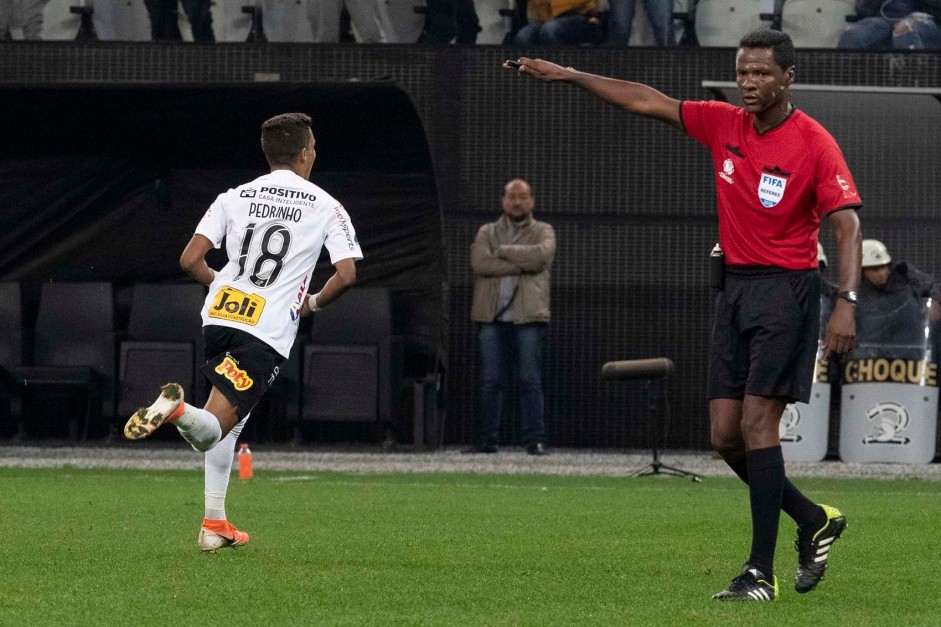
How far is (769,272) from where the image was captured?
6914 mm

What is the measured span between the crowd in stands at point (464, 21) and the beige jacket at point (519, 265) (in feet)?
6.21

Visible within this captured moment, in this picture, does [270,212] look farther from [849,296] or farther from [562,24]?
[562,24]

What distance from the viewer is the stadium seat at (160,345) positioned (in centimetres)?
1623

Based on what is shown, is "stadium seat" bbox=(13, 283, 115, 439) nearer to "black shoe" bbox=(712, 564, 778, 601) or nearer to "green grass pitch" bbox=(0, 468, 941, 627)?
"green grass pitch" bbox=(0, 468, 941, 627)

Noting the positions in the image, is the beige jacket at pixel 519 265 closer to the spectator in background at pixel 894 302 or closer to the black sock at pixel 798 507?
the spectator in background at pixel 894 302

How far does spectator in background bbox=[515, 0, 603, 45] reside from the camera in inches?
645

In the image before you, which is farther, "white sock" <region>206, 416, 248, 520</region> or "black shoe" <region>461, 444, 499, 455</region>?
"black shoe" <region>461, 444, 499, 455</region>

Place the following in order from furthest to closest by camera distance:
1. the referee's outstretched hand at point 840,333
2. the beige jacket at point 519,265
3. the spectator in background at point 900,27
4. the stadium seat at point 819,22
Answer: the stadium seat at point 819,22 → the spectator in background at point 900,27 → the beige jacket at point 519,265 → the referee's outstretched hand at point 840,333

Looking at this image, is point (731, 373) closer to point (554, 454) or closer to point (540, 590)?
point (540, 590)

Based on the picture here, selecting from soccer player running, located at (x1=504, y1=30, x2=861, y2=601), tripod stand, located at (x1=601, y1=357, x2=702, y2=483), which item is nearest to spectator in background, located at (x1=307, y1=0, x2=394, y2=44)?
tripod stand, located at (x1=601, y1=357, x2=702, y2=483)

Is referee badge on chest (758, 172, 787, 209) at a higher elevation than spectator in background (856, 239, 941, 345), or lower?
higher

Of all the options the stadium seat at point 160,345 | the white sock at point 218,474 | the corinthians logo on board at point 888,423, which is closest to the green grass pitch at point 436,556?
the white sock at point 218,474

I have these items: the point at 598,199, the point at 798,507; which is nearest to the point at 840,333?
the point at 798,507

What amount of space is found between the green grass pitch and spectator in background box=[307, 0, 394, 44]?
5.10 metres
